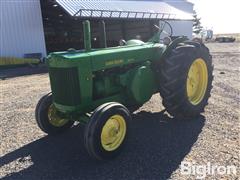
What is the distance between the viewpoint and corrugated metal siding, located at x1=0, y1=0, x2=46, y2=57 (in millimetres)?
16531

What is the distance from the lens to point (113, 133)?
400 cm

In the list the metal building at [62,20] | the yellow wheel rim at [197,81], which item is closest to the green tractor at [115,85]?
the yellow wheel rim at [197,81]

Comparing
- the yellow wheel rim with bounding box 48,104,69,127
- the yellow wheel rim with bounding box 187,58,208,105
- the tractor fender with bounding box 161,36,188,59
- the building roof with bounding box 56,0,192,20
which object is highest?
the building roof with bounding box 56,0,192,20

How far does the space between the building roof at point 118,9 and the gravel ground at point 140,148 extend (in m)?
11.2

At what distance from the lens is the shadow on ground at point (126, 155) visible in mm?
3662

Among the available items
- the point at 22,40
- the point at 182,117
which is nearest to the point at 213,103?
the point at 182,117

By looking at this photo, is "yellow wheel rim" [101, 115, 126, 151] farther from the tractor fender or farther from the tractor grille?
the tractor fender

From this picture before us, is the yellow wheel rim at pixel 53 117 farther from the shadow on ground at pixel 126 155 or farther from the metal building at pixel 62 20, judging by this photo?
the metal building at pixel 62 20

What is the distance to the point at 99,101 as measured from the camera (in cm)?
447

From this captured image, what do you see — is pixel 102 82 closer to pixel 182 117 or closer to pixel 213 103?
pixel 182 117

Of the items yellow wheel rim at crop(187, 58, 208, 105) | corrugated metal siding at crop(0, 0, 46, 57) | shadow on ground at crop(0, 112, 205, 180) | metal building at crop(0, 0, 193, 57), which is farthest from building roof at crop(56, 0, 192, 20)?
shadow on ground at crop(0, 112, 205, 180)

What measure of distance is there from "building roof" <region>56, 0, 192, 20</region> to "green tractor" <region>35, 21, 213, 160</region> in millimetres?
11115

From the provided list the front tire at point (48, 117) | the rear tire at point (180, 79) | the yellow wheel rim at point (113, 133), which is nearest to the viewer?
the yellow wheel rim at point (113, 133)

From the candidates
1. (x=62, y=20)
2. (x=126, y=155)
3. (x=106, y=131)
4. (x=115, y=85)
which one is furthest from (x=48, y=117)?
(x=62, y=20)
